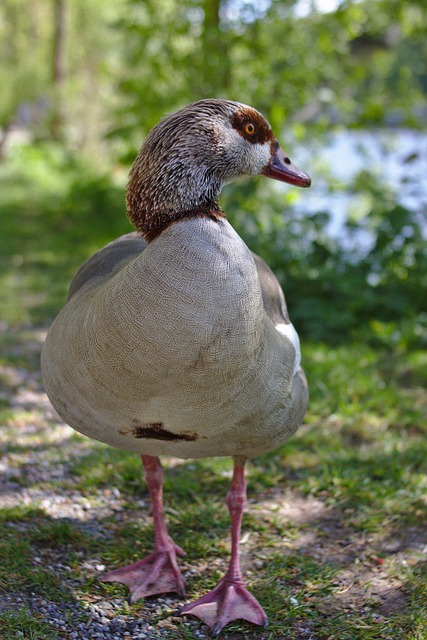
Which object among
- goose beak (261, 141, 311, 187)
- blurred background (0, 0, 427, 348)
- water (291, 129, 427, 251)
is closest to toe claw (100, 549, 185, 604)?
goose beak (261, 141, 311, 187)

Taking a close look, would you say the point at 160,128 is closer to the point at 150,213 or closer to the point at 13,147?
the point at 150,213

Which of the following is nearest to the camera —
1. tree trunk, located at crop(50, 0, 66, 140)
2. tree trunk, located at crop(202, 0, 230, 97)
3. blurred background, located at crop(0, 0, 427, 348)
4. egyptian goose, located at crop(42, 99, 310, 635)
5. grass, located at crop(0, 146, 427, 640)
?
egyptian goose, located at crop(42, 99, 310, 635)

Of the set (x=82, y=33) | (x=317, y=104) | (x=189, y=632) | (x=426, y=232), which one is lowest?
(x=189, y=632)

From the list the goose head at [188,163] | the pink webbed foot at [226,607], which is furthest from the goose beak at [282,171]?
the pink webbed foot at [226,607]

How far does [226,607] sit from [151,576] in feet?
1.15

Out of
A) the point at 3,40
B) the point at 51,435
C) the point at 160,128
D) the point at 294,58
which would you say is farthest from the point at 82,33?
the point at 160,128

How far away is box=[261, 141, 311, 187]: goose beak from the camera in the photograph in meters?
2.73

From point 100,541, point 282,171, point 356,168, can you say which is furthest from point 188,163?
point 356,168

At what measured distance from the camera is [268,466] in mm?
4043

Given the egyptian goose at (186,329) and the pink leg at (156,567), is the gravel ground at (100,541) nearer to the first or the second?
the pink leg at (156,567)

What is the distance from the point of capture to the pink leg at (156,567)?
296 cm

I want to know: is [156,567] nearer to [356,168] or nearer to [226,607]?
[226,607]

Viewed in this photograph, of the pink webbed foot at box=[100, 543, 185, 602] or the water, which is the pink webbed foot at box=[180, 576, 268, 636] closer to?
the pink webbed foot at box=[100, 543, 185, 602]

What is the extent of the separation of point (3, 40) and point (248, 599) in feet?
51.1
